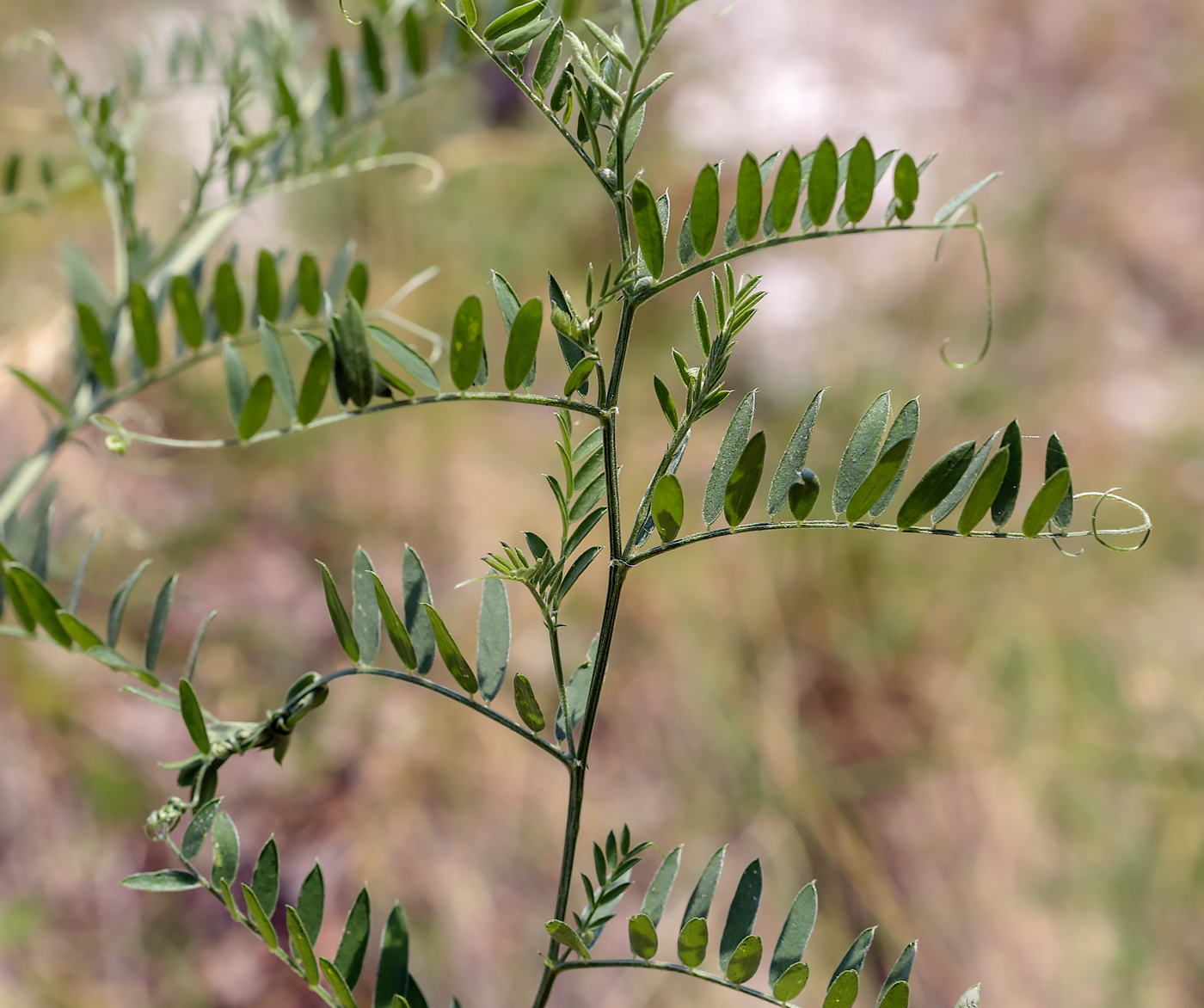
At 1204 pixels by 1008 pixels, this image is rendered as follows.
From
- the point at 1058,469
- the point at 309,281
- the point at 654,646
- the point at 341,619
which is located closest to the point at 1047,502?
the point at 1058,469

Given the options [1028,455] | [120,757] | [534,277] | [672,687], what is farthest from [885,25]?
[120,757]

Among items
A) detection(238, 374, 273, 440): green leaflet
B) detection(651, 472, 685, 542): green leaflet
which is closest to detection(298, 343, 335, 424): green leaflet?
detection(238, 374, 273, 440): green leaflet

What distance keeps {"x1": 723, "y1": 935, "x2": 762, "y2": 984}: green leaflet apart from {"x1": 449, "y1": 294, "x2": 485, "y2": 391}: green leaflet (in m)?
0.20

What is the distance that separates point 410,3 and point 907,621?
1254 millimetres

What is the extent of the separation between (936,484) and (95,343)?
38 centimetres

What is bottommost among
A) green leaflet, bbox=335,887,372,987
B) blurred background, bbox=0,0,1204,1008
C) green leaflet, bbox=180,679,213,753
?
blurred background, bbox=0,0,1204,1008

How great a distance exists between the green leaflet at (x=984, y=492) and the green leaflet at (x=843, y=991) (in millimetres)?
138

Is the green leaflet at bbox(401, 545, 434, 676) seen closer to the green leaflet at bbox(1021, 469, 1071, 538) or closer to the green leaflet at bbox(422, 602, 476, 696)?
Answer: the green leaflet at bbox(422, 602, 476, 696)

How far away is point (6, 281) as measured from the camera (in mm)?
1646

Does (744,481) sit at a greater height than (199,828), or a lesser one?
greater

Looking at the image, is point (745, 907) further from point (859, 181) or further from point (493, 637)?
point (859, 181)

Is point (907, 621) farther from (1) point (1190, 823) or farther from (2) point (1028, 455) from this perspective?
(2) point (1028, 455)

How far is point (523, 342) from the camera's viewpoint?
0.26 m

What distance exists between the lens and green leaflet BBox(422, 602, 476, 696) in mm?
268
